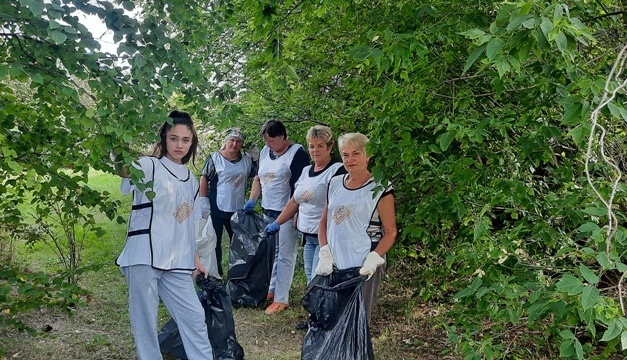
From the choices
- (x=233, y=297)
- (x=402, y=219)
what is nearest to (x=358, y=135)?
(x=402, y=219)

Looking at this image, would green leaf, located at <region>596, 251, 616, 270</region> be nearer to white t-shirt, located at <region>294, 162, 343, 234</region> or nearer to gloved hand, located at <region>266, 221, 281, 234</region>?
white t-shirt, located at <region>294, 162, 343, 234</region>

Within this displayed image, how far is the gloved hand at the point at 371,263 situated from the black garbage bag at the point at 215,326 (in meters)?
0.99

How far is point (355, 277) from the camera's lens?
3.93m

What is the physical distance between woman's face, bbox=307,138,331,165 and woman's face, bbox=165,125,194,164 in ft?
4.44

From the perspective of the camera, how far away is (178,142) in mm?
3678

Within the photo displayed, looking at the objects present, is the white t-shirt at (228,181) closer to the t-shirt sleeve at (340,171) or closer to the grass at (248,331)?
the grass at (248,331)

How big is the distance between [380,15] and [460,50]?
627 millimetres

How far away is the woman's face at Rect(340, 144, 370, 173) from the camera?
13.2 ft

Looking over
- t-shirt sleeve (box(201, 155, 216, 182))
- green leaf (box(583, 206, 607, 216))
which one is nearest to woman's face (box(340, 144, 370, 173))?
green leaf (box(583, 206, 607, 216))

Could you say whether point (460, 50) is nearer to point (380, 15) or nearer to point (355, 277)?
point (380, 15)

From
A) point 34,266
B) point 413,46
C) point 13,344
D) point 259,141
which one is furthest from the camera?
point 34,266

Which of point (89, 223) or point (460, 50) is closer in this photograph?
point (460, 50)

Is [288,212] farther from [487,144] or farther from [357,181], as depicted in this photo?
[487,144]

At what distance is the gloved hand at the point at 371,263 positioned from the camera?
3.87m
